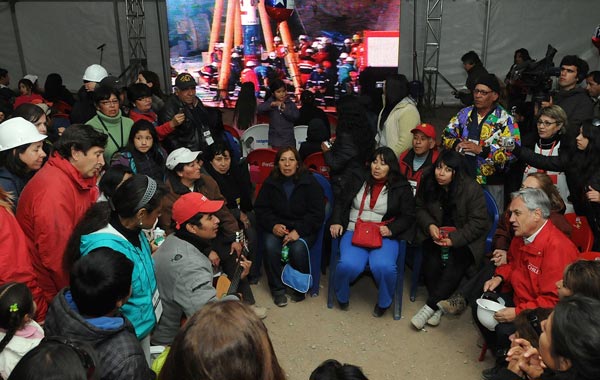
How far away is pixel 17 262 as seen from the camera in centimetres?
246

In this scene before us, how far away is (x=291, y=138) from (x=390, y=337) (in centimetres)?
292

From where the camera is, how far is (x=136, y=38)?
10.1m

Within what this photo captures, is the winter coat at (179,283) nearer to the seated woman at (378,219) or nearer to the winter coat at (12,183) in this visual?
the winter coat at (12,183)

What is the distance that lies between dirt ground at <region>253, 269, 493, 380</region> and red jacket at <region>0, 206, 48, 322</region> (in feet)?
6.03

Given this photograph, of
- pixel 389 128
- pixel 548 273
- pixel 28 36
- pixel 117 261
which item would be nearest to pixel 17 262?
pixel 117 261

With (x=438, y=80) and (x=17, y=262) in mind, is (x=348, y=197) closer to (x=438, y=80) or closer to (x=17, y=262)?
(x=17, y=262)

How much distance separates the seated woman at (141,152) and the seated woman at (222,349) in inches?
113

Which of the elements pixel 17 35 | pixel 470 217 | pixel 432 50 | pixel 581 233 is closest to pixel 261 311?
pixel 470 217

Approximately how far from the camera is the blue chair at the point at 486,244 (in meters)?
4.11

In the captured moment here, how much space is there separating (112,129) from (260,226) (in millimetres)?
1493

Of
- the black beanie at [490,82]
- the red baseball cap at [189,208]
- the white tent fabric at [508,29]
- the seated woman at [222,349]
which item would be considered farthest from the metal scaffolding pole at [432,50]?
the seated woman at [222,349]

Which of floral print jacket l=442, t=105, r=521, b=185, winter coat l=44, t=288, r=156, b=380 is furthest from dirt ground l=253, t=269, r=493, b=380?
winter coat l=44, t=288, r=156, b=380

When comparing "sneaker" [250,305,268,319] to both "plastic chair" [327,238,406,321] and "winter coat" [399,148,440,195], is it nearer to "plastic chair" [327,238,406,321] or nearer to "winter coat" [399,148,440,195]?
"plastic chair" [327,238,406,321]

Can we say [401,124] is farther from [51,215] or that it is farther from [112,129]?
[51,215]
